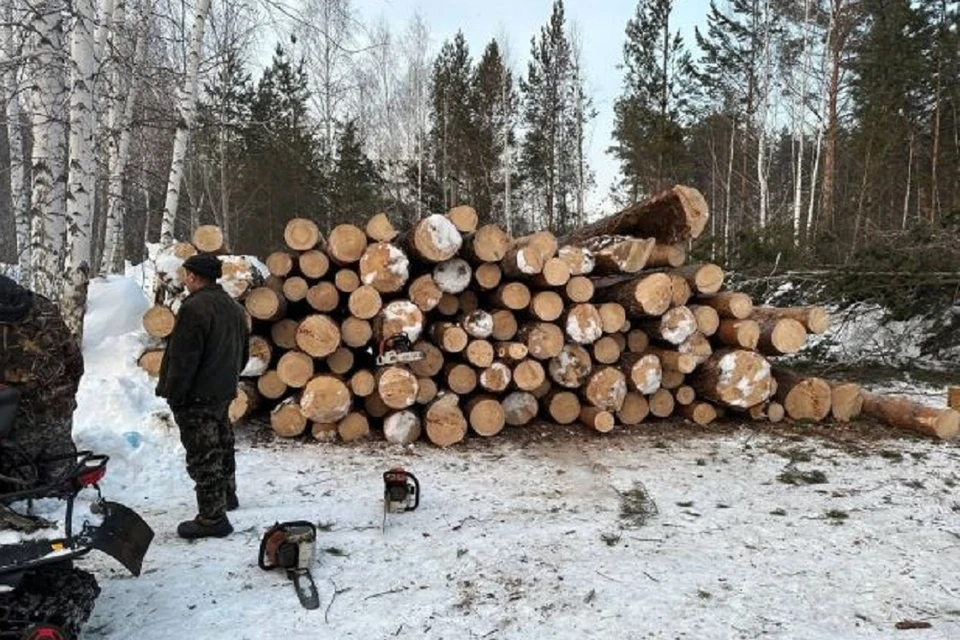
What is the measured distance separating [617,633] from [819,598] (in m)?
1.11

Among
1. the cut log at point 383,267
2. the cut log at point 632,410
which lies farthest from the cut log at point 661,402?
the cut log at point 383,267

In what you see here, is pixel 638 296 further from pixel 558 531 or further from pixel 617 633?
pixel 617 633

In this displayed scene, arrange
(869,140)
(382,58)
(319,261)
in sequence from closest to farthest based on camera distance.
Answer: (319,261) → (869,140) → (382,58)

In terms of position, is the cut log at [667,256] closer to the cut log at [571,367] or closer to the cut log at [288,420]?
the cut log at [571,367]

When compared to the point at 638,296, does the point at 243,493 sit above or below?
below

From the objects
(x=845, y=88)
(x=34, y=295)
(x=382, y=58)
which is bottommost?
(x=34, y=295)

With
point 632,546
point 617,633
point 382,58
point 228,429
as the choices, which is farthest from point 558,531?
point 382,58

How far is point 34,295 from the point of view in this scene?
11.2 ft

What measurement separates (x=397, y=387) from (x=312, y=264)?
1428mm

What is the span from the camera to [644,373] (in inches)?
260

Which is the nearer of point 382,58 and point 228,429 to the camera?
point 228,429

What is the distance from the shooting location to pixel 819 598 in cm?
338

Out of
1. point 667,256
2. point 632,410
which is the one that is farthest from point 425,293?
point 667,256

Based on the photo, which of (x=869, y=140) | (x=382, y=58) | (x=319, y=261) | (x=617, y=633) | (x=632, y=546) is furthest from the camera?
(x=382, y=58)
